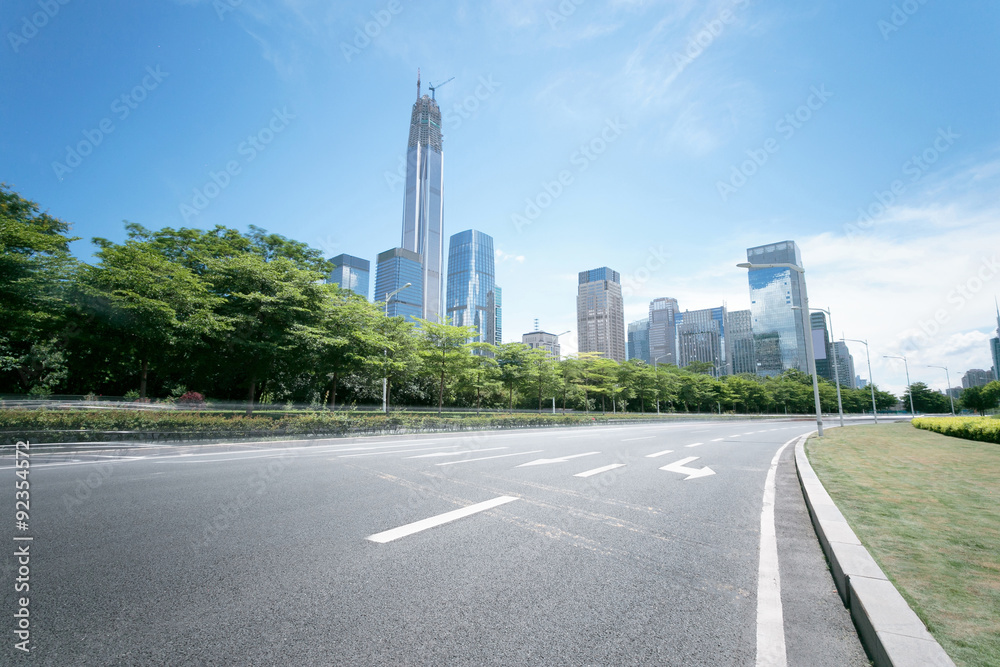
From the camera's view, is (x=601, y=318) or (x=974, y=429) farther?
(x=601, y=318)

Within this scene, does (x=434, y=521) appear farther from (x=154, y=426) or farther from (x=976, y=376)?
(x=976, y=376)

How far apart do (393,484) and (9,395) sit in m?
31.7

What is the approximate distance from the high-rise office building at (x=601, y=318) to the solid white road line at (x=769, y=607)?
4245 inches

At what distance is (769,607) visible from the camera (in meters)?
3.04

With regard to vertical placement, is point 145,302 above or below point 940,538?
above

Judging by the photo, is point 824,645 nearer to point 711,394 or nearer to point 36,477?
point 36,477

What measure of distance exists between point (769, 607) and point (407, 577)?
2638 millimetres

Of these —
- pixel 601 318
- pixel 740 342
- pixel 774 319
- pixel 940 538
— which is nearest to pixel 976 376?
pixel 740 342

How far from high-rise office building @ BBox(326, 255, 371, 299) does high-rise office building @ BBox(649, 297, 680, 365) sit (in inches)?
3914

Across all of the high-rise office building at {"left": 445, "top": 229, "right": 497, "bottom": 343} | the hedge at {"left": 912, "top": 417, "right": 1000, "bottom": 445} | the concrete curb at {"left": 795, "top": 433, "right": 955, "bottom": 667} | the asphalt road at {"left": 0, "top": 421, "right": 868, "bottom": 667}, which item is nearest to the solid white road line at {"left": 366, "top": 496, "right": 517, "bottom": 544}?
the asphalt road at {"left": 0, "top": 421, "right": 868, "bottom": 667}

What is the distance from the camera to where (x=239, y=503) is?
5.80 meters

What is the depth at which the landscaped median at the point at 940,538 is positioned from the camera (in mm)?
2498

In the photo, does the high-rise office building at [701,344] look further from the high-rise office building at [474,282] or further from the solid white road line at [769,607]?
the solid white road line at [769,607]

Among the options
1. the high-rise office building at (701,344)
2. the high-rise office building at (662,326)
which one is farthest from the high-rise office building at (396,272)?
the high-rise office building at (701,344)
